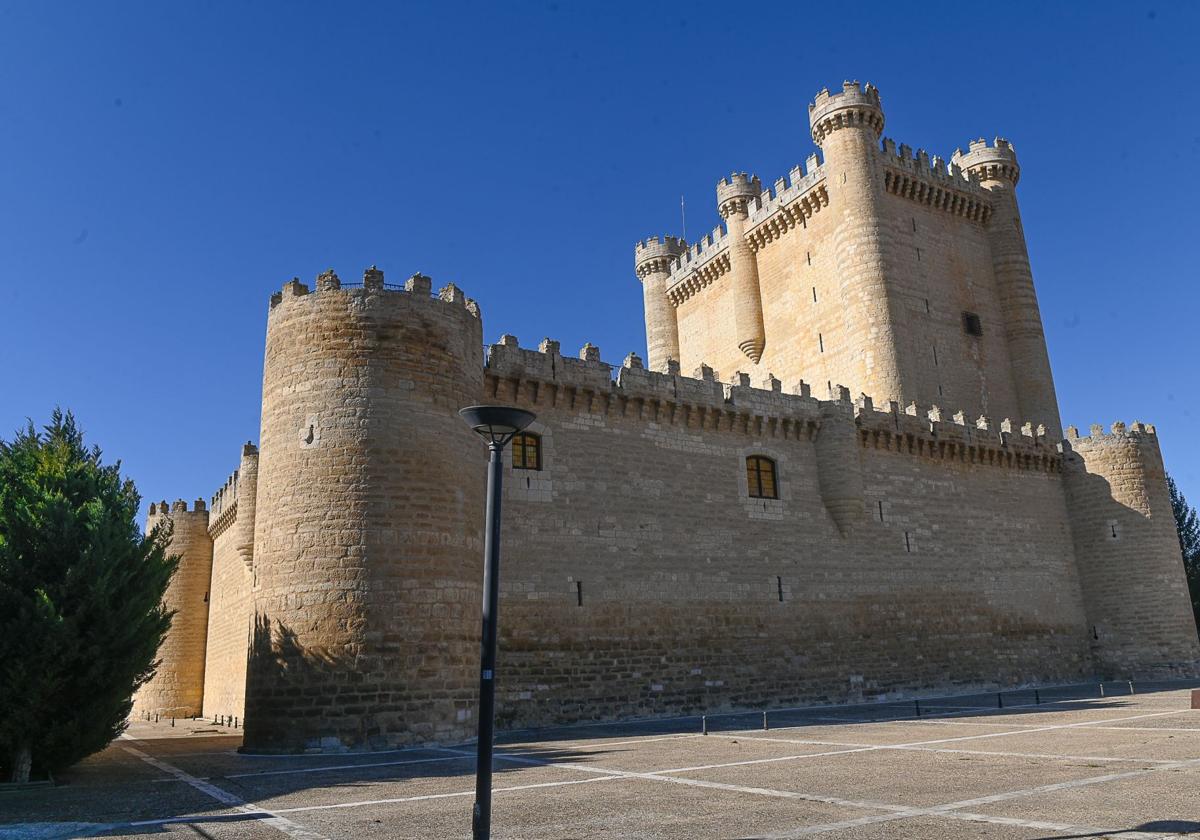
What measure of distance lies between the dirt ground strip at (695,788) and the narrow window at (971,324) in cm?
1844

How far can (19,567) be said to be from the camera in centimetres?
1159

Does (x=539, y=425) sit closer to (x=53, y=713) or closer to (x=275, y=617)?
(x=275, y=617)

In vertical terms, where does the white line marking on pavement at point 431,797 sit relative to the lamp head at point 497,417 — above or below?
below

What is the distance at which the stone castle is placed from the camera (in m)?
15.0

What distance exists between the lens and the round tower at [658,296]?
3766 centimetres

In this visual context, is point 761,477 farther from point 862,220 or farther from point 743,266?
point 743,266

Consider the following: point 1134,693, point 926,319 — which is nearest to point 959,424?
point 926,319

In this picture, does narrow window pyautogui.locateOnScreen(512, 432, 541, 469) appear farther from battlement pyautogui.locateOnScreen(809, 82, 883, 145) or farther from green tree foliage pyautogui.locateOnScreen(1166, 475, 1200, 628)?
green tree foliage pyautogui.locateOnScreen(1166, 475, 1200, 628)

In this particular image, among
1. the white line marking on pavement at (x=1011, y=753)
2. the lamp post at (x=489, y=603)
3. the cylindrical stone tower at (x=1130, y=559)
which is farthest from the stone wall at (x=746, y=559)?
the lamp post at (x=489, y=603)

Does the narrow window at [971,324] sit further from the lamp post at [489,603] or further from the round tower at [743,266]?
the lamp post at [489,603]

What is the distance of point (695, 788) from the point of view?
9.19m

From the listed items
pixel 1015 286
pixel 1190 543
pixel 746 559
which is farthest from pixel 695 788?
pixel 1190 543

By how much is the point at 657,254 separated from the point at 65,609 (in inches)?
1196

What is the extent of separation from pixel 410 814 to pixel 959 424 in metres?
22.7
